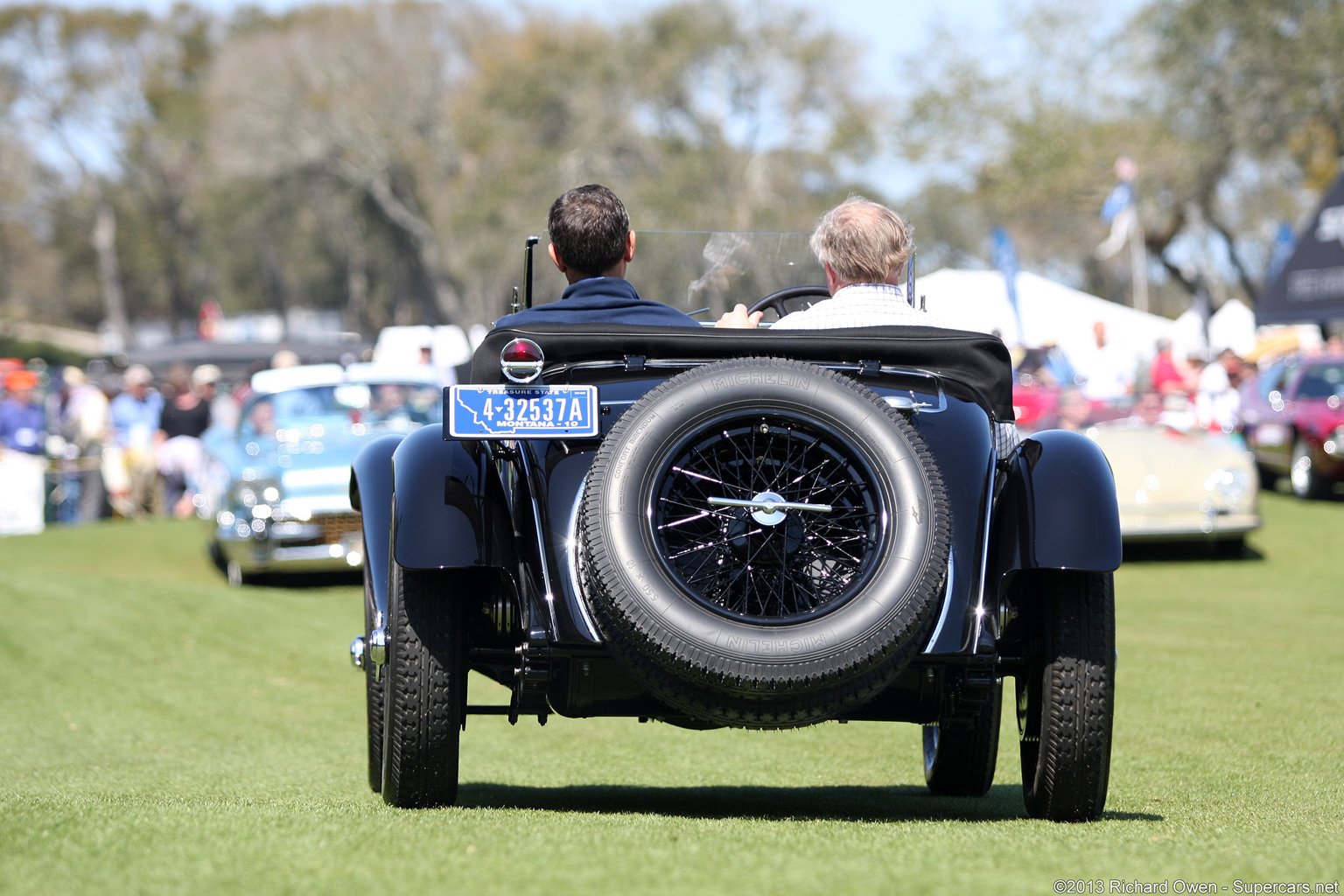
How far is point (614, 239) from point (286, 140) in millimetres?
48606

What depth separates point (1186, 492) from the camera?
13086mm

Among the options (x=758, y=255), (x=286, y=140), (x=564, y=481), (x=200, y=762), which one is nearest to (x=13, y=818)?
(x=564, y=481)

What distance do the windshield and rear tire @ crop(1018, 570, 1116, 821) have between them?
164 centimetres

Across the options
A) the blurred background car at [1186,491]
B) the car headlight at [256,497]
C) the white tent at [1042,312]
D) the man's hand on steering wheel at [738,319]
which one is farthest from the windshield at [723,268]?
the white tent at [1042,312]

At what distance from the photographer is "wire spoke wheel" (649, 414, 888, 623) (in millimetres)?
3479

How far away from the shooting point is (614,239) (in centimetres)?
423

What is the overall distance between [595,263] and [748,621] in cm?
132

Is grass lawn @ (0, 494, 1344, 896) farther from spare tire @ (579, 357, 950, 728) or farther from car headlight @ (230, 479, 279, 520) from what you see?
car headlight @ (230, 479, 279, 520)

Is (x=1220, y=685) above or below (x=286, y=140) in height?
below

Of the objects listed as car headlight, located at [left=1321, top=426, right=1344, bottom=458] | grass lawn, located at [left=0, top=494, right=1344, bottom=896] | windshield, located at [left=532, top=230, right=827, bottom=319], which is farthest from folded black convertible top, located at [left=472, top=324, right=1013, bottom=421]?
car headlight, located at [left=1321, top=426, right=1344, bottom=458]

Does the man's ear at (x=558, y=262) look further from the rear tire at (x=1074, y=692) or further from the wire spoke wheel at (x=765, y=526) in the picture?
the rear tire at (x=1074, y=692)

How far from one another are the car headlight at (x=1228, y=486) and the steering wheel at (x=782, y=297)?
9.04 meters

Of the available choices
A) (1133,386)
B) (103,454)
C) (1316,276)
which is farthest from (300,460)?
(1316,276)

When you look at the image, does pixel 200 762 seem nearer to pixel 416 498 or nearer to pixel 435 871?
pixel 416 498
